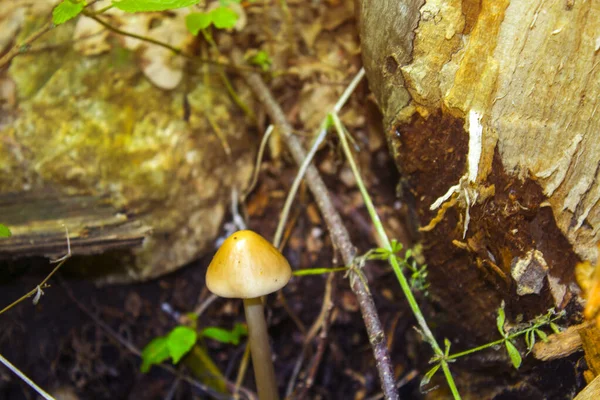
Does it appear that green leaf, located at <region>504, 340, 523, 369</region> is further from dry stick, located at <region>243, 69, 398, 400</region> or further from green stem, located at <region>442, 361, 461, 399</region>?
dry stick, located at <region>243, 69, 398, 400</region>

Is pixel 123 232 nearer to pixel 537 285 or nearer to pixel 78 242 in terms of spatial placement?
pixel 78 242

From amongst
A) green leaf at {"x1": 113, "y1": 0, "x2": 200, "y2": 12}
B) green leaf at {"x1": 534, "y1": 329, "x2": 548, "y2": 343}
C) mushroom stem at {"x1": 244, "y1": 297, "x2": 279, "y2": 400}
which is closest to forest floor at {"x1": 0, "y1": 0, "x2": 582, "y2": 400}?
mushroom stem at {"x1": 244, "y1": 297, "x2": 279, "y2": 400}

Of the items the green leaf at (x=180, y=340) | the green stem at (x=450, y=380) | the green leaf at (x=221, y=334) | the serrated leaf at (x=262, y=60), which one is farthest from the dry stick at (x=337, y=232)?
the green leaf at (x=180, y=340)

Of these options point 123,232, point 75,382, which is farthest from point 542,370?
point 75,382

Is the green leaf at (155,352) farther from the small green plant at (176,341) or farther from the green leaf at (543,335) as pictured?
the green leaf at (543,335)

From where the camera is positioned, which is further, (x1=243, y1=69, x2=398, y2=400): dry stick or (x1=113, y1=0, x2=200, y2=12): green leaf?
(x1=243, y1=69, x2=398, y2=400): dry stick

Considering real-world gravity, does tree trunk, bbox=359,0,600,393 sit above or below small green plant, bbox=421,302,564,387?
above
